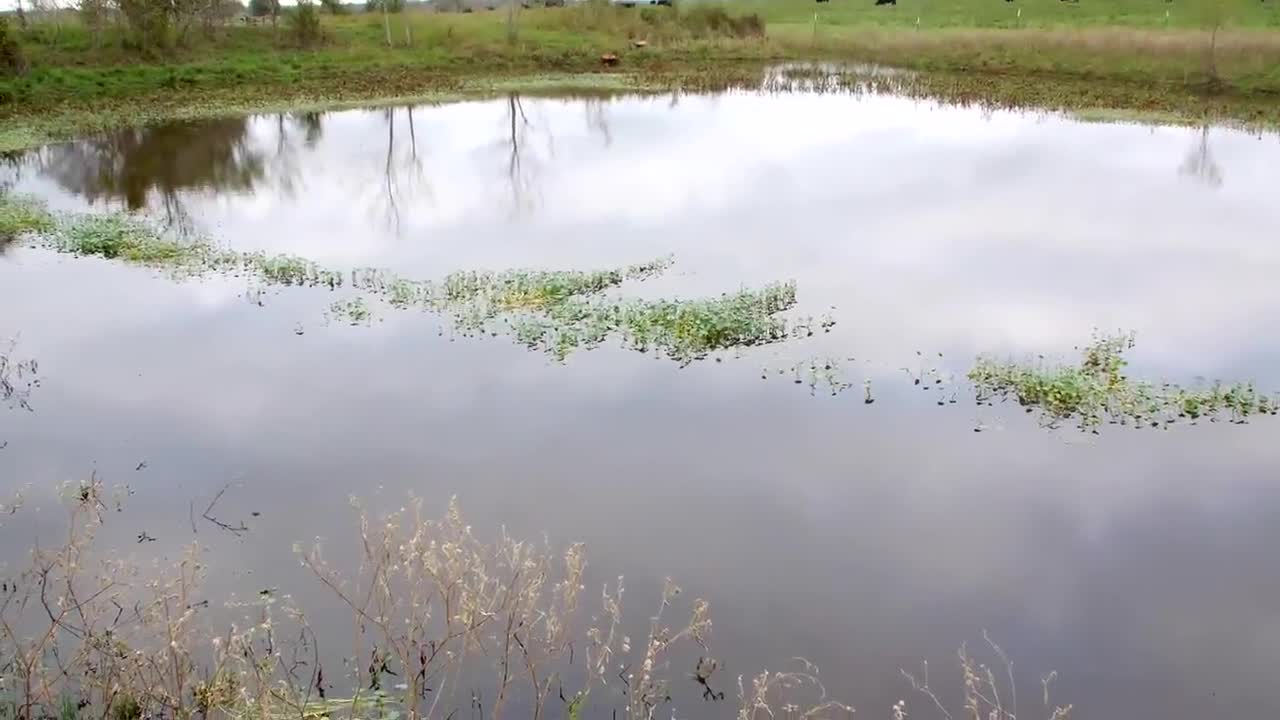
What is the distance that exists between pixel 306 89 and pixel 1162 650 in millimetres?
48721

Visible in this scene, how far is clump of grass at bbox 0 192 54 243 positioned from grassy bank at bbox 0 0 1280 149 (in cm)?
1042

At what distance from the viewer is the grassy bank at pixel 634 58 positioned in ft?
141

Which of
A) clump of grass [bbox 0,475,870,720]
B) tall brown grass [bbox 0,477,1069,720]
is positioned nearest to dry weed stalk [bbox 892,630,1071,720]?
tall brown grass [bbox 0,477,1069,720]

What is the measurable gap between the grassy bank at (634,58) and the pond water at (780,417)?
1627 cm

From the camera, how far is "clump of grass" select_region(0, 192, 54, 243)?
24031 millimetres

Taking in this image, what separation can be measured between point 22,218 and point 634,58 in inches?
1684

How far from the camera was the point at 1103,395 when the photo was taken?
14227 mm

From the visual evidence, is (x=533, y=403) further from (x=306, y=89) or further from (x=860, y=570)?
(x=306, y=89)

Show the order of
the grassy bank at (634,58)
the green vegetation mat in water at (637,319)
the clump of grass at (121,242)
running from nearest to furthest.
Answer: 1. the green vegetation mat in water at (637,319)
2. the clump of grass at (121,242)
3. the grassy bank at (634,58)

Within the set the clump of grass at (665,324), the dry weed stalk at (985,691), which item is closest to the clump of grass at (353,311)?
the clump of grass at (665,324)

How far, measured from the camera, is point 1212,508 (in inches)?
455

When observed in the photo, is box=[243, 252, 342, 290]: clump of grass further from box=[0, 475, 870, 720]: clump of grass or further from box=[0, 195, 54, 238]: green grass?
box=[0, 475, 870, 720]: clump of grass

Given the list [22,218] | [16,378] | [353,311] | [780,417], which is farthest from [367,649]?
[22,218]

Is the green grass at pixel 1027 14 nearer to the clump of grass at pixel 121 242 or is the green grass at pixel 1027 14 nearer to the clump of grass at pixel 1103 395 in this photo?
the clump of grass at pixel 1103 395
